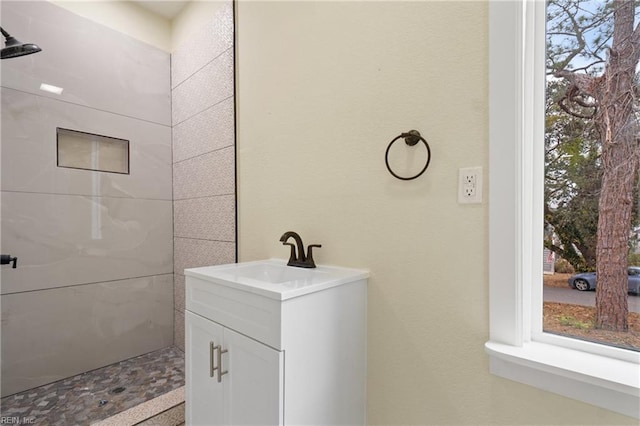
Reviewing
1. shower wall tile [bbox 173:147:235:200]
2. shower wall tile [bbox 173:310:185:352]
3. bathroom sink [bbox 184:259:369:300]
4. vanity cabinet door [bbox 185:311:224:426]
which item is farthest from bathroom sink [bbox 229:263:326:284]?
shower wall tile [bbox 173:310:185:352]

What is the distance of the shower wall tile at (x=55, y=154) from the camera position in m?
1.76

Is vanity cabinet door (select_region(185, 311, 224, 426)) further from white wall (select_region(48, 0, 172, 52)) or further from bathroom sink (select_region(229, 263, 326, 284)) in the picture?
white wall (select_region(48, 0, 172, 52))

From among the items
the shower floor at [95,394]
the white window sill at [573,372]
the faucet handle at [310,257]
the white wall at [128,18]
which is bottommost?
the shower floor at [95,394]

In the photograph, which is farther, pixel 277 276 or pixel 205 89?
pixel 205 89

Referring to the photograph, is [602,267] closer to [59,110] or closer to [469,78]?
[469,78]

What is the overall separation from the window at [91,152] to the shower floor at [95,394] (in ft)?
4.33

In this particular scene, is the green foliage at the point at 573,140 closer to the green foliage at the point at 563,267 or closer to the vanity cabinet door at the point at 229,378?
the green foliage at the point at 563,267

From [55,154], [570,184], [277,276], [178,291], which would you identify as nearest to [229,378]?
[277,276]

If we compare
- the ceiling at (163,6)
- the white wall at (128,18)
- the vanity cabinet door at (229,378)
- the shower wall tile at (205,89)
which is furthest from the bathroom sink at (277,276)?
the ceiling at (163,6)

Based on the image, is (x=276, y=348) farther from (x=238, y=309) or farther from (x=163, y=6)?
(x=163, y=6)

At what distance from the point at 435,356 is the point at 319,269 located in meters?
0.55

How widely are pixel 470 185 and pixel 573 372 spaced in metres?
0.56

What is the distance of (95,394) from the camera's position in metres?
1.80

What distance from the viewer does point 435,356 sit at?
3.59 feet
